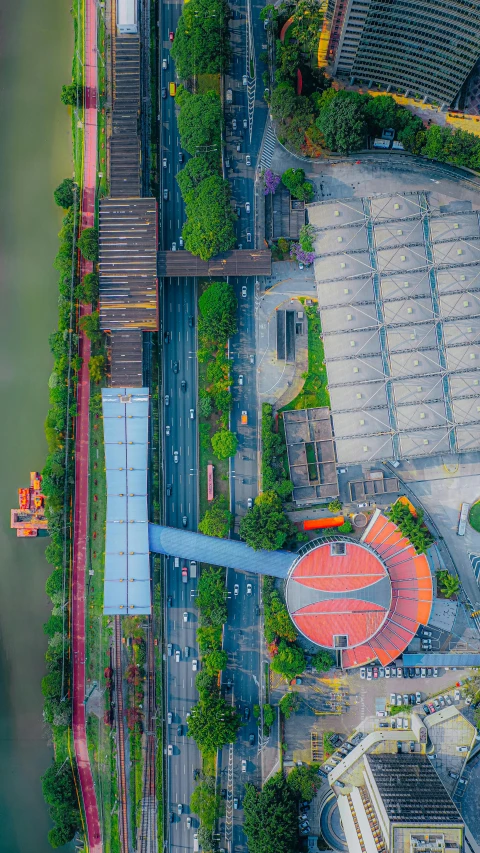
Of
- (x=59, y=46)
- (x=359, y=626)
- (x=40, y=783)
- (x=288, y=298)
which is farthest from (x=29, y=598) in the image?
(x=59, y=46)

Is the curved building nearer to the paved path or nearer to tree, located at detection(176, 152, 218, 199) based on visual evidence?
the paved path

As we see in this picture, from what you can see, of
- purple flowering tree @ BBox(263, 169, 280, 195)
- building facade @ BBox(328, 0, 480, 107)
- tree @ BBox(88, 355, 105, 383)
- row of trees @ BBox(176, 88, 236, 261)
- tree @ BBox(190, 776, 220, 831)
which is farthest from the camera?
purple flowering tree @ BBox(263, 169, 280, 195)

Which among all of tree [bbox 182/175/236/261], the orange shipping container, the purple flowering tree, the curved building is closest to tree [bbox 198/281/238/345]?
tree [bbox 182/175/236/261]

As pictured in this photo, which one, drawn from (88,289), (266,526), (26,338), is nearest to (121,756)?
(266,526)

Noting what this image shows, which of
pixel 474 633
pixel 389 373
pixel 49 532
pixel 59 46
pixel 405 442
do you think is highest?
pixel 59 46

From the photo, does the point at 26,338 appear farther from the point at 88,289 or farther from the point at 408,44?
the point at 408,44

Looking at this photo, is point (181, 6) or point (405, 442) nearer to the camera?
point (405, 442)

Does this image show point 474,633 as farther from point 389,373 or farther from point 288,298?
point 288,298
